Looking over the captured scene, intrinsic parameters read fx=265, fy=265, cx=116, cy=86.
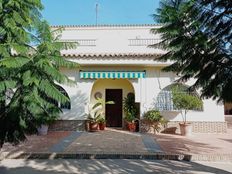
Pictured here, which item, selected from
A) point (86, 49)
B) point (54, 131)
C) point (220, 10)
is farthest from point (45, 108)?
point (86, 49)

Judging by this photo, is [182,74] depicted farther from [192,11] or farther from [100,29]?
[100,29]

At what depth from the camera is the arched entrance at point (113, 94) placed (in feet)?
99.5

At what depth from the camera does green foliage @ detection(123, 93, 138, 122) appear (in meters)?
27.7

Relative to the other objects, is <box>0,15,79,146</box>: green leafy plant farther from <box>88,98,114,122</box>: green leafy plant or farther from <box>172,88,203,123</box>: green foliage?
<box>88,98,114,122</box>: green leafy plant

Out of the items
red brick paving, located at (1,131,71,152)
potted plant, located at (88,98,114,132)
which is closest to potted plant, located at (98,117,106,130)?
potted plant, located at (88,98,114,132)

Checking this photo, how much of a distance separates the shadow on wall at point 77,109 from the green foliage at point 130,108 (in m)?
4.26

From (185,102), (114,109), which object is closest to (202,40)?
(185,102)

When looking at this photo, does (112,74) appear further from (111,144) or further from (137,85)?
(111,144)

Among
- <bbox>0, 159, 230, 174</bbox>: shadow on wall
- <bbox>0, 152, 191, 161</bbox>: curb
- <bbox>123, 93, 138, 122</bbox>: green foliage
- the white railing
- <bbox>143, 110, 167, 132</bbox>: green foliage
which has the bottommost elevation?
<bbox>0, 159, 230, 174</bbox>: shadow on wall

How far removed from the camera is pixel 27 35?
946 centimetres

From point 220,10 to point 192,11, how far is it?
0.80 meters

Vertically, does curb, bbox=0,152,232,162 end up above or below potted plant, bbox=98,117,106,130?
below

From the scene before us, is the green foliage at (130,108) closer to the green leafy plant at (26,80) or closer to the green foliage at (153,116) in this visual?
the green foliage at (153,116)

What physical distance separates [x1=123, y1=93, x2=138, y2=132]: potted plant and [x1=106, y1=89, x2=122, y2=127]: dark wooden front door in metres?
1.74
